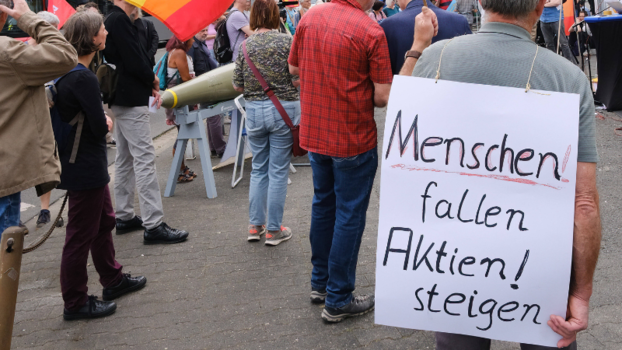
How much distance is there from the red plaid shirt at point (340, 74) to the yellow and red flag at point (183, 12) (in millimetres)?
1023

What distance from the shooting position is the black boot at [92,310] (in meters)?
3.33

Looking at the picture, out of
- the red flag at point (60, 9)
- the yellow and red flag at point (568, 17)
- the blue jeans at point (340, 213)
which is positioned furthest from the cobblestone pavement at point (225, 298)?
the yellow and red flag at point (568, 17)

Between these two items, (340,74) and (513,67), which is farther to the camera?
(340,74)

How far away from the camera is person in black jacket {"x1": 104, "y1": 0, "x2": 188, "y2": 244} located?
4246mm

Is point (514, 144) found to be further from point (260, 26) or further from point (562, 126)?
point (260, 26)

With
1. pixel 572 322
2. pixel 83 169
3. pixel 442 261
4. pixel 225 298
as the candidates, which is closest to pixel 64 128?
pixel 83 169

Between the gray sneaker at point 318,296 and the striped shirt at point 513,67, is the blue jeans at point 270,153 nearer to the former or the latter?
the gray sneaker at point 318,296

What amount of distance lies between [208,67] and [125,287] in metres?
3.64

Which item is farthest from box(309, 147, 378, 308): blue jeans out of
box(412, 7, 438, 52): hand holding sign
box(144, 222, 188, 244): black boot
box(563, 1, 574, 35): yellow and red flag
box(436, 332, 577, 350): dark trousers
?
box(563, 1, 574, 35): yellow and red flag

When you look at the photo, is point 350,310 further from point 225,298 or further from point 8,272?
point 8,272

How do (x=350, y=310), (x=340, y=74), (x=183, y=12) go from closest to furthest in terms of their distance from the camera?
(x=340, y=74) → (x=350, y=310) → (x=183, y=12)

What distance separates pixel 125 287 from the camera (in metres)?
3.62

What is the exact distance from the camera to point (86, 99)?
3145 mm

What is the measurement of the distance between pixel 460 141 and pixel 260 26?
9.03ft
